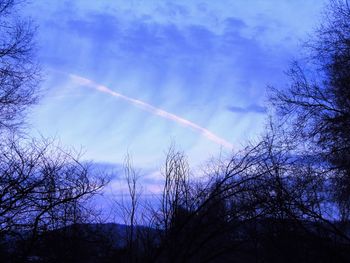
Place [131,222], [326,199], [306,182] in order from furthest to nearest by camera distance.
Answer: [326,199], [306,182], [131,222]

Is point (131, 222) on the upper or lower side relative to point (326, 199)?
lower

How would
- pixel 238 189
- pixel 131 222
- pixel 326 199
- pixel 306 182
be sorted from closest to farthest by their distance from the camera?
pixel 238 189 < pixel 131 222 < pixel 306 182 < pixel 326 199

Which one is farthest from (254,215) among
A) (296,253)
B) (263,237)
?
(296,253)

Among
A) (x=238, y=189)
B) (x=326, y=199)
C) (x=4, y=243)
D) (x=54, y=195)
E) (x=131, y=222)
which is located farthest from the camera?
(x=326, y=199)

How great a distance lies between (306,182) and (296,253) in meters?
2.11

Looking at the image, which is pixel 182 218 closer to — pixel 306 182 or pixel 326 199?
pixel 306 182

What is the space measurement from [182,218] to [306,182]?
4.66 meters

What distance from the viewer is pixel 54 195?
8.81m

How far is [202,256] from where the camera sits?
1022 cm

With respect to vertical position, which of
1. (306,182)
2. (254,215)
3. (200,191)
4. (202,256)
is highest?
(306,182)

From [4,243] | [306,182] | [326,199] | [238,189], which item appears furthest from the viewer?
[326,199]

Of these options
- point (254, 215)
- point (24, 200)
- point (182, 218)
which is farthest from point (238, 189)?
point (24, 200)

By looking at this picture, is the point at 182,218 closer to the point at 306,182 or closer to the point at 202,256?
the point at 202,256

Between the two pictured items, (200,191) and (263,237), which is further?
(263,237)
